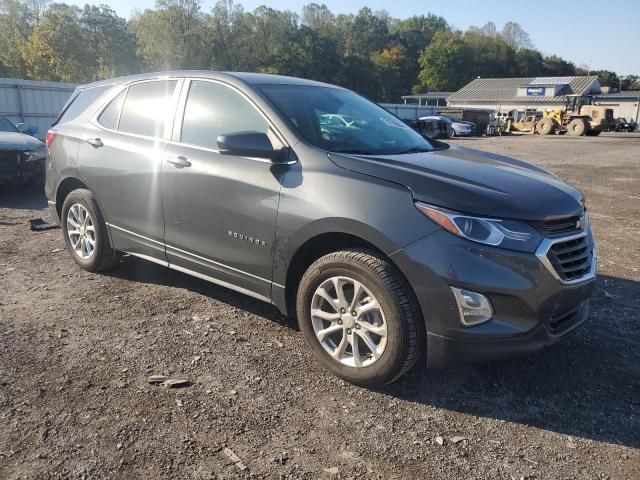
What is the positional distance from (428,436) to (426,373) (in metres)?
0.66

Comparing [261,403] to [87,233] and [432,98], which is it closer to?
[87,233]

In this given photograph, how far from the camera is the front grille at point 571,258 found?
280 centimetres

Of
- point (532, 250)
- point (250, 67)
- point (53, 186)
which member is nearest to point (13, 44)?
point (250, 67)

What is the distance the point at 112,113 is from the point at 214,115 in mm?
1345

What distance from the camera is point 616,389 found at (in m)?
3.12

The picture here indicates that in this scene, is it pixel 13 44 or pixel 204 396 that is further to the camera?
pixel 13 44

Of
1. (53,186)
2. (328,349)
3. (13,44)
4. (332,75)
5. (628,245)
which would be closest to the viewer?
(328,349)

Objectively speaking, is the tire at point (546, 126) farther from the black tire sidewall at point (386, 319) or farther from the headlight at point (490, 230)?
the black tire sidewall at point (386, 319)

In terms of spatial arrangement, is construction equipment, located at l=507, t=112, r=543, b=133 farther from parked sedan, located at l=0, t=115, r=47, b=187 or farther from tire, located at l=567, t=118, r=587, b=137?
parked sedan, located at l=0, t=115, r=47, b=187

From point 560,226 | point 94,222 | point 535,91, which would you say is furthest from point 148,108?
point 535,91

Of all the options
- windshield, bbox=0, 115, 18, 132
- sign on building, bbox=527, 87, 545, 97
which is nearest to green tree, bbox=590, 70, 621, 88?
sign on building, bbox=527, 87, 545, 97

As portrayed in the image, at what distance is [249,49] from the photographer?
2606 inches

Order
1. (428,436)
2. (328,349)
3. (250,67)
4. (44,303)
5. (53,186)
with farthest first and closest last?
(250,67) → (53,186) → (44,303) → (328,349) → (428,436)

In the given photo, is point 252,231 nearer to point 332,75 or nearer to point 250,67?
point 250,67
